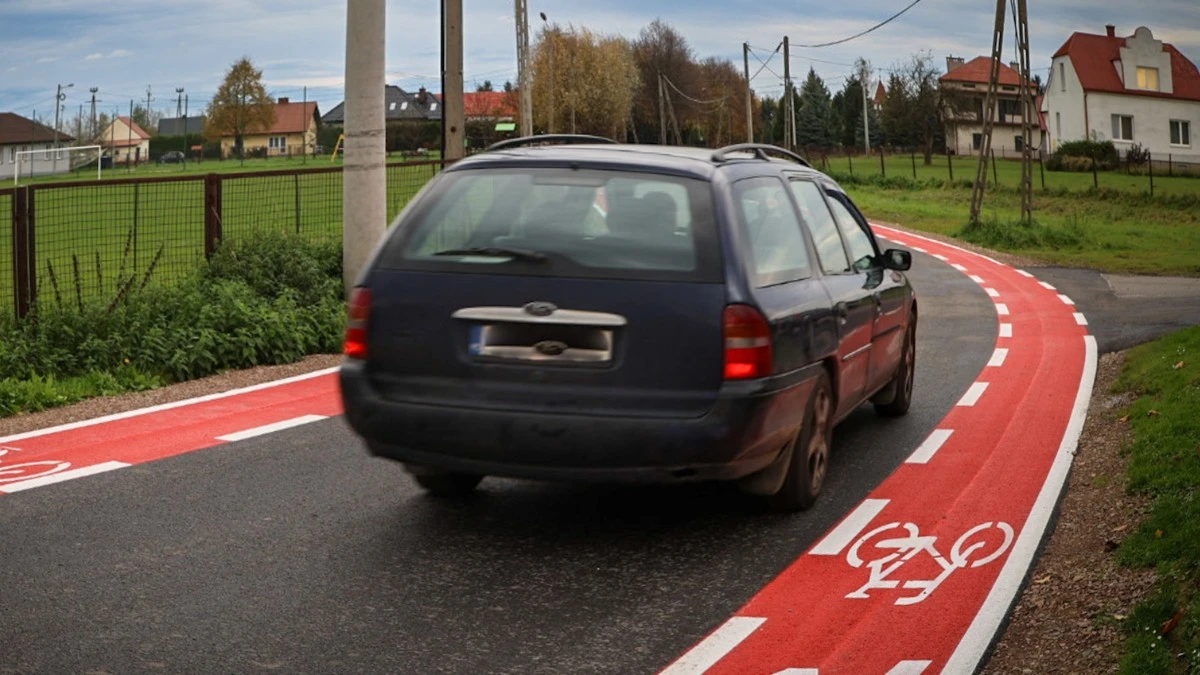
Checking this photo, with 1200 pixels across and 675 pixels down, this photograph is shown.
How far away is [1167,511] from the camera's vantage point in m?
6.29

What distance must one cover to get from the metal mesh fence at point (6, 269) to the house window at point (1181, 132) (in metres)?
79.0

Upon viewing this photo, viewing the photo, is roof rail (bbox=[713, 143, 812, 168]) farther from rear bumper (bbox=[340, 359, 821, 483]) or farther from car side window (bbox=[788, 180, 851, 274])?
rear bumper (bbox=[340, 359, 821, 483])

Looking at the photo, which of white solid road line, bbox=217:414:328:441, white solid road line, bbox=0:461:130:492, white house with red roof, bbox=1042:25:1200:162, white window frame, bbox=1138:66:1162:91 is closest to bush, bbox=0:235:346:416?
white solid road line, bbox=217:414:328:441

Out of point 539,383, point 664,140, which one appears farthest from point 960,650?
point 664,140

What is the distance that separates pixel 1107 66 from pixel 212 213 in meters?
78.8

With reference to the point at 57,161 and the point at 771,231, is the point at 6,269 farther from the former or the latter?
the point at 57,161

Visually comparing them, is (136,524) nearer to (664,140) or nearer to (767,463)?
(767,463)

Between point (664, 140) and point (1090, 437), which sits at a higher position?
point (664, 140)

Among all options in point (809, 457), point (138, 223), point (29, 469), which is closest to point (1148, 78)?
point (138, 223)

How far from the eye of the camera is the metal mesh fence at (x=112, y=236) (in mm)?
12484

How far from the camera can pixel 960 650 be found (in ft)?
16.2

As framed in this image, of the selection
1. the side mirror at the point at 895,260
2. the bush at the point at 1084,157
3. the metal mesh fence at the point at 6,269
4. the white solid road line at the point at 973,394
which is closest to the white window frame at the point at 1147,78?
the bush at the point at 1084,157

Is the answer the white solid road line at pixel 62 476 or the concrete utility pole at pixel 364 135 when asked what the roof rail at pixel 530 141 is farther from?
the concrete utility pole at pixel 364 135

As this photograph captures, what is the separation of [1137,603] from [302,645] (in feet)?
9.77
